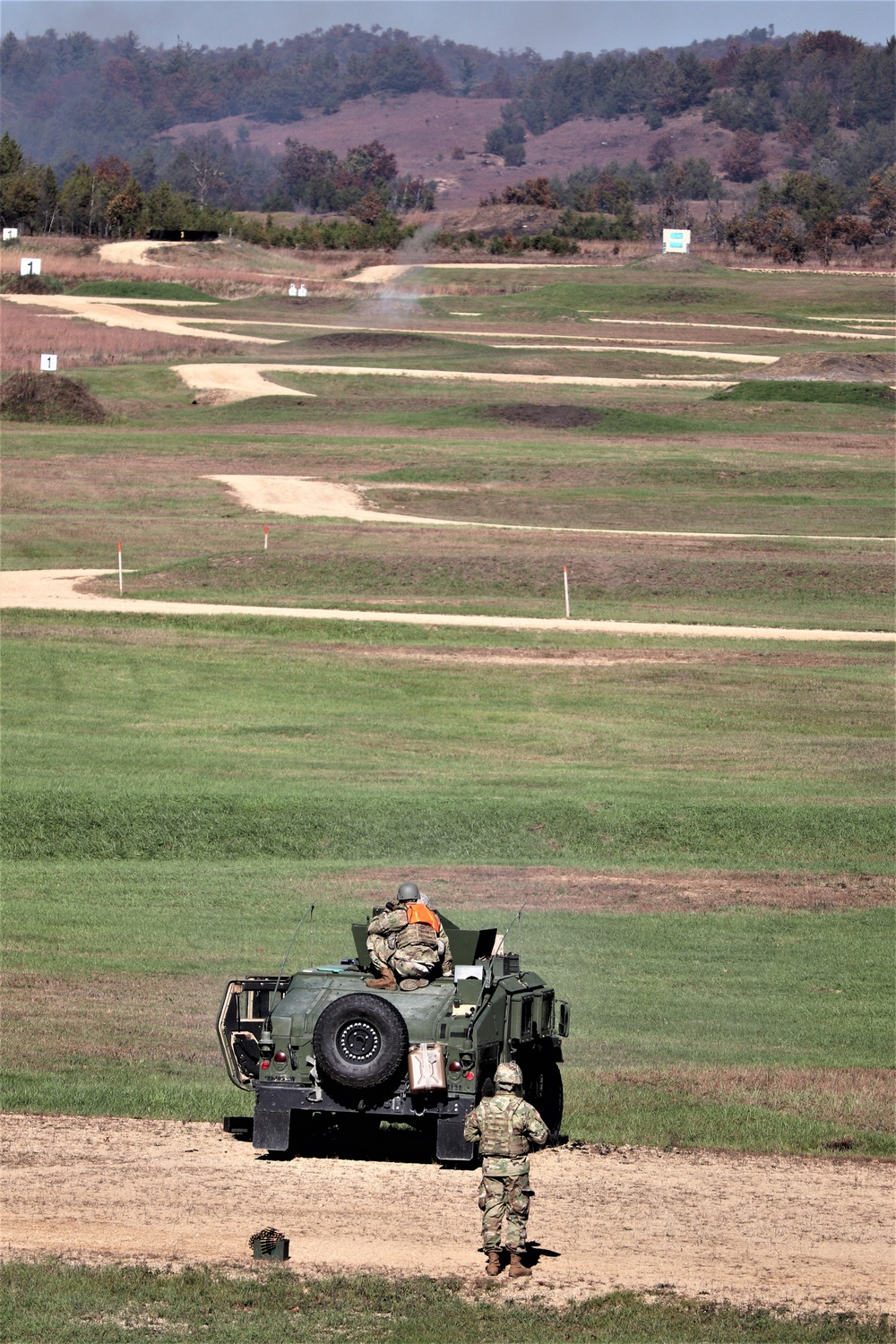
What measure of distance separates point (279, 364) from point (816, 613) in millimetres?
49135

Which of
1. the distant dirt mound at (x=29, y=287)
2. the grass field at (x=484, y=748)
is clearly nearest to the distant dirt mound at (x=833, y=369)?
the grass field at (x=484, y=748)

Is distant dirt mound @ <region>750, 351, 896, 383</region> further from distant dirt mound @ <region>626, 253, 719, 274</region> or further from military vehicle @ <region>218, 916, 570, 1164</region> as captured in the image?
military vehicle @ <region>218, 916, 570, 1164</region>

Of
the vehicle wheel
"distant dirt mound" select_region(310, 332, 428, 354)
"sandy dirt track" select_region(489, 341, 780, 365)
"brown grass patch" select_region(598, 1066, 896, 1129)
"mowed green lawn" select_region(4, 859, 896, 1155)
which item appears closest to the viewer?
the vehicle wheel

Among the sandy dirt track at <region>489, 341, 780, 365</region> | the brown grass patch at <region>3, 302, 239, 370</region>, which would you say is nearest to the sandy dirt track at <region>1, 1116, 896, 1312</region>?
the brown grass patch at <region>3, 302, 239, 370</region>

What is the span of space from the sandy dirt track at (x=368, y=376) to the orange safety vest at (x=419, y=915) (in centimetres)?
6660

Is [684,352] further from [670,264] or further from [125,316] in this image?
[670,264]

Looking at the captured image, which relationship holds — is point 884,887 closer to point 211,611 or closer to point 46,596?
point 211,611

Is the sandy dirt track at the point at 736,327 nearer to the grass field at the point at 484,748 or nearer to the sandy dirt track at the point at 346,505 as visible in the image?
the grass field at the point at 484,748

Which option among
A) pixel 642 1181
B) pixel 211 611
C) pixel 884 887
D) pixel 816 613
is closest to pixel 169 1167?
pixel 642 1181

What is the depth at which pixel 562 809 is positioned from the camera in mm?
25891

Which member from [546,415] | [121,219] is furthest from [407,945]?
[121,219]

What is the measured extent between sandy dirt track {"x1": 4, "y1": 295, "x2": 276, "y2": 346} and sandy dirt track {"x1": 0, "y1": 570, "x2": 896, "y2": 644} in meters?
55.4

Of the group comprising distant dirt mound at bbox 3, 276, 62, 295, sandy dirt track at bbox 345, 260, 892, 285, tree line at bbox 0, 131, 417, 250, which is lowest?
distant dirt mound at bbox 3, 276, 62, 295

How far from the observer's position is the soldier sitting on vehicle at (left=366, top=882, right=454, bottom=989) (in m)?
12.9
